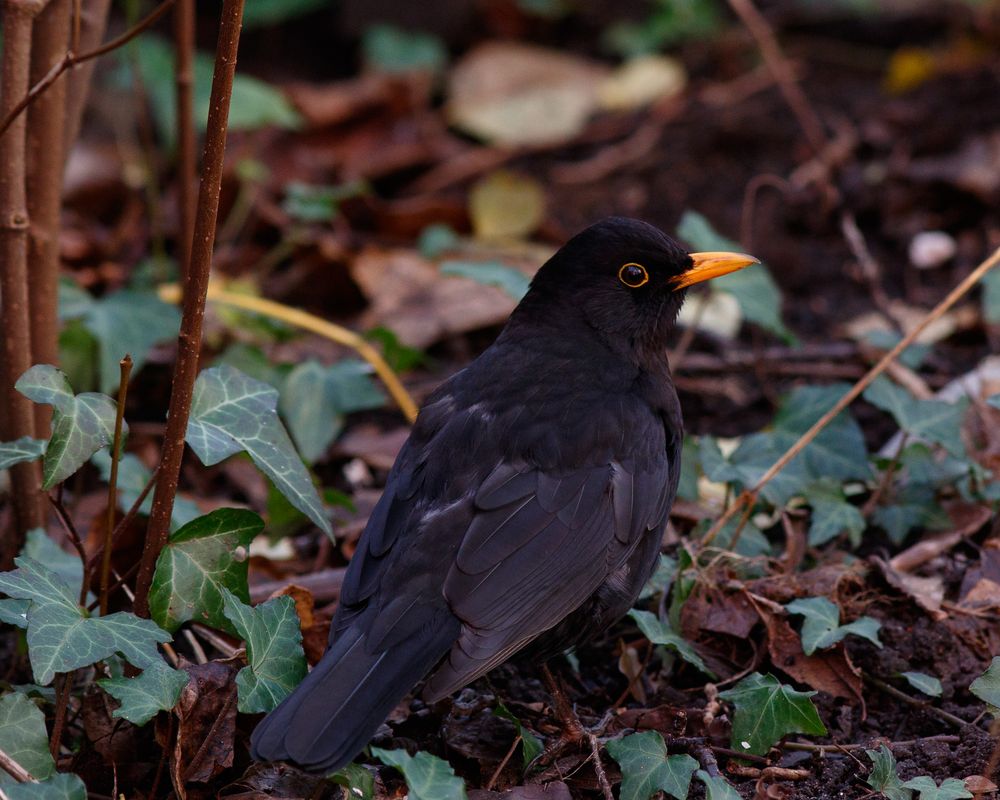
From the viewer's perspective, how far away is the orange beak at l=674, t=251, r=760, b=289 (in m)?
4.02

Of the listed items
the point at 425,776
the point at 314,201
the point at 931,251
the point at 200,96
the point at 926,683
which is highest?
the point at 200,96

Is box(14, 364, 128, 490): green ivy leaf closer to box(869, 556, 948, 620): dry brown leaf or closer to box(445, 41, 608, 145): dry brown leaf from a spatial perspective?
box(869, 556, 948, 620): dry brown leaf

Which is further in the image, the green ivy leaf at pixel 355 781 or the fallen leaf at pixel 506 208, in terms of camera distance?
the fallen leaf at pixel 506 208

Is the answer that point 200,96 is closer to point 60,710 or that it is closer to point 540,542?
A: point 540,542

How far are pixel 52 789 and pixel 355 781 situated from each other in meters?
0.64

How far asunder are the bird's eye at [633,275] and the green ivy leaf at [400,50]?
181 inches

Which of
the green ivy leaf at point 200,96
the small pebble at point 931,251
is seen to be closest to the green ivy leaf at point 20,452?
the green ivy leaf at point 200,96

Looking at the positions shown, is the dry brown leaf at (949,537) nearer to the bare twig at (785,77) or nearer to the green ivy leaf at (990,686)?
the green ivy leaf at (990,686)

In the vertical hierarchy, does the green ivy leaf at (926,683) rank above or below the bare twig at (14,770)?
below

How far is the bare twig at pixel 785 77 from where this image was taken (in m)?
6.10

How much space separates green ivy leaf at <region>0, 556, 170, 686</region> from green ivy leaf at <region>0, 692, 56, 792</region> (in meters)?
0.11

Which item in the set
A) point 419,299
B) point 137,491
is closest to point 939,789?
point 137,491

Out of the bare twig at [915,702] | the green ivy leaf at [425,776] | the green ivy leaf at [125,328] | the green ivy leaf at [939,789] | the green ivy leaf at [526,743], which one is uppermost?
the green ivy leaf at [125,328]

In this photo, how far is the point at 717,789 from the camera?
2.98 m
